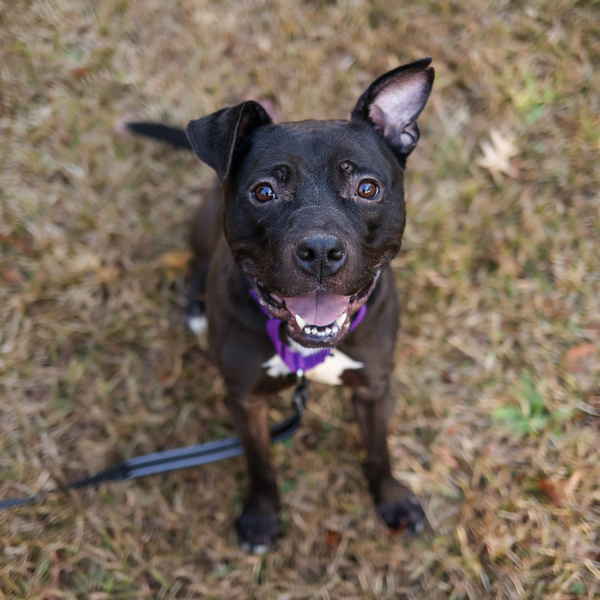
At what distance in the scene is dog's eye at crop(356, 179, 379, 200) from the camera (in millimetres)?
2594

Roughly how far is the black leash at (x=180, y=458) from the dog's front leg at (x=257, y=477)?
216mm

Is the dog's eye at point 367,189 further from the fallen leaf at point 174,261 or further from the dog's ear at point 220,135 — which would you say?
the fallen leaf at point 174,261

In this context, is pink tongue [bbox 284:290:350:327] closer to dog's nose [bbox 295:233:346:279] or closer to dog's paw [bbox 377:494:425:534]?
dog's nose [bbox 295:233:346:279]

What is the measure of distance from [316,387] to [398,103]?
1946 mm

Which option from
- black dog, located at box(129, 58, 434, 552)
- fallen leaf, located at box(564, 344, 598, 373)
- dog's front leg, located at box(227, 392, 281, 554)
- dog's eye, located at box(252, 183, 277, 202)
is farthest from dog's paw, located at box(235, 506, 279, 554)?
fallen leaf, located at box(564, 344, 598, 373)

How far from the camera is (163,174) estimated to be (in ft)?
15.0

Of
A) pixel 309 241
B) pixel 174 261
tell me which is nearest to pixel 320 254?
pixel 309 241

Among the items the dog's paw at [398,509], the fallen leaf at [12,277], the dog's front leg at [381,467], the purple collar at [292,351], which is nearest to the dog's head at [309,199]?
the purple collar at [292,351]

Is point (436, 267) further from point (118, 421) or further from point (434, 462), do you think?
point (118, 421)

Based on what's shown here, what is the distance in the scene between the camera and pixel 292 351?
2.87m

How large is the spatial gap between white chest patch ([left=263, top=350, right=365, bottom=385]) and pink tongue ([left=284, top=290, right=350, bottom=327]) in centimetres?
35

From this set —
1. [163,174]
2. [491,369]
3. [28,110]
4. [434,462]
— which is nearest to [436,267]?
[491,369]

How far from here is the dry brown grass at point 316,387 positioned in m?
3.51

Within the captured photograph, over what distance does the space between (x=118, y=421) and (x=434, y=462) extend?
2.06 m
